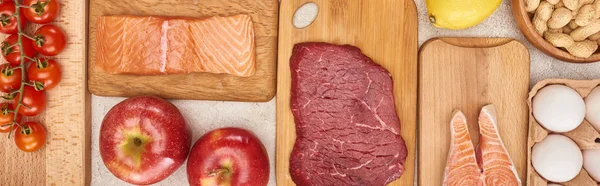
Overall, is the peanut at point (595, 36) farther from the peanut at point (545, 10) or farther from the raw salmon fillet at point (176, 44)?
the raw salmon fillet at point (176, 44)

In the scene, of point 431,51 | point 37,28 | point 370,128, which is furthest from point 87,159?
point 431,51

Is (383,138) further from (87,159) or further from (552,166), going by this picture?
(87,159)

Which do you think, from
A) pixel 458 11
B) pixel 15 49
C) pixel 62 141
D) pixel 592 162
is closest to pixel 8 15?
pixel 15 49

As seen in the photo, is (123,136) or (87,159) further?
(87,159)

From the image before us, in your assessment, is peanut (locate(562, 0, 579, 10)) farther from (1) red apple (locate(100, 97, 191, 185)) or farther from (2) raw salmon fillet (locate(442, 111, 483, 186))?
(1) red apple (locate(100, 97, 191, 185))

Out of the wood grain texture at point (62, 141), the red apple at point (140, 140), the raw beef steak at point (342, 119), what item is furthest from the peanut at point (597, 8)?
the wood grain texture at point (62, 141)

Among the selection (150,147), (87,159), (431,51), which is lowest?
(87,159)
